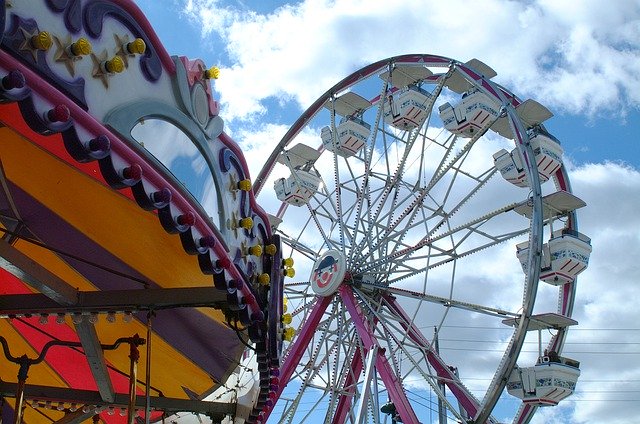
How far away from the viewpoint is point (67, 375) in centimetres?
750

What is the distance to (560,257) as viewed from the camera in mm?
12031

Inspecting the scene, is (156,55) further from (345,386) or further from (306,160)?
(306,160)

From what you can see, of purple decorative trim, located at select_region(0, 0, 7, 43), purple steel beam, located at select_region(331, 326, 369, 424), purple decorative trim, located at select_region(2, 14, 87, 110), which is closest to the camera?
purple decorative trim, located at select_region(0, 0, 7, 43)

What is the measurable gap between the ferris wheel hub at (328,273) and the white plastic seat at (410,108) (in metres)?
2.52

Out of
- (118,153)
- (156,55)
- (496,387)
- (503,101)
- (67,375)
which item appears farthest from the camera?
(503,101)

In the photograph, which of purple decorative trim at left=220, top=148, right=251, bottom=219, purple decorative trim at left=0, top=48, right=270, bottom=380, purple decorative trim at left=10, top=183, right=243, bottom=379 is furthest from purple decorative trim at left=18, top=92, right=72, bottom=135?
purple decorative trim at left=10, top=183, right=243, bottom=379

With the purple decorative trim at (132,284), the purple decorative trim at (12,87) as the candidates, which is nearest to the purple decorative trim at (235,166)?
the purple decorative trim at (132,284)

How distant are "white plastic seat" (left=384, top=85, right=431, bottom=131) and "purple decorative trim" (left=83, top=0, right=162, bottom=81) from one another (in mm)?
10183

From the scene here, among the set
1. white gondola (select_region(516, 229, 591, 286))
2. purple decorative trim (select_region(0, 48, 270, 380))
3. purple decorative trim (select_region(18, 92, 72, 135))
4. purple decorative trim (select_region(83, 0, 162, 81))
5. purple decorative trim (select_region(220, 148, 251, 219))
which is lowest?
purple decorative trim (select_region(18, 92, 72, 135))

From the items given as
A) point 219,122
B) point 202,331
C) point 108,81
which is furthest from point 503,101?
point 108,81

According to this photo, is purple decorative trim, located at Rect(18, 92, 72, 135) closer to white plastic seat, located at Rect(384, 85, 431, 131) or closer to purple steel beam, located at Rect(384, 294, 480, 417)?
purple steel beam, located at Rect(384, 294, 480, 417)

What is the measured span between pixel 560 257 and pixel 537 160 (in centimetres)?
164

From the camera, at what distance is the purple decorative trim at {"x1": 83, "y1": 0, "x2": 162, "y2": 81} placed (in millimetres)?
3641

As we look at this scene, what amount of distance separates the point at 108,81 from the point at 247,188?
1.65m
